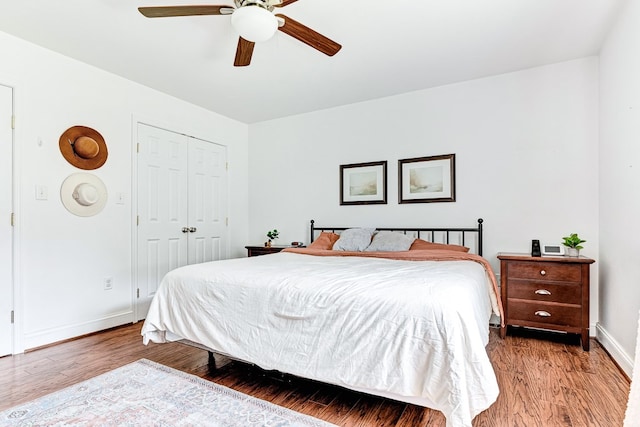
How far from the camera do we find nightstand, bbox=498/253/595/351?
9.07 feet

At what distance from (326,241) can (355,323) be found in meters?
2.27

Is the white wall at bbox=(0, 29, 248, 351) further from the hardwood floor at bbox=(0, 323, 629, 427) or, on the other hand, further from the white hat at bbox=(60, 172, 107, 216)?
the hardwood floor at bbox=(0, 323, 629, 427)

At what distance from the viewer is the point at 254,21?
74.7 inches

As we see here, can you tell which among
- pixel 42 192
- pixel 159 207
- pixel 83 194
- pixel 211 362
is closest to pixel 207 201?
pixel 159 207

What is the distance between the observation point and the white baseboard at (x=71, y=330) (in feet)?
9.27

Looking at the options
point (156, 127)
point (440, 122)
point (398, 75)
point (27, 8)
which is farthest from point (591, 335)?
point (27, 8)

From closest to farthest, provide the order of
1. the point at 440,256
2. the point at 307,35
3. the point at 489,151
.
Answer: the point at 307,35
the point at 440,256
the point at 489,151

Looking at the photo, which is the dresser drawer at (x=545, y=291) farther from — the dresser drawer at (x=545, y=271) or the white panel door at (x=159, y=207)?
the white panel door at (x=159, y=207)

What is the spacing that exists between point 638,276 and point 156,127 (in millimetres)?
4456

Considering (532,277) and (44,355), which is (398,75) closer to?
(532,277)

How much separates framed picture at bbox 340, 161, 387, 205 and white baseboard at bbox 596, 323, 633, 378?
2.29m

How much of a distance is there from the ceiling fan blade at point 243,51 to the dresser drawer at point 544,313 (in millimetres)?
2963

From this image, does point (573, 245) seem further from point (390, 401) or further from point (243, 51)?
point (243, 51)

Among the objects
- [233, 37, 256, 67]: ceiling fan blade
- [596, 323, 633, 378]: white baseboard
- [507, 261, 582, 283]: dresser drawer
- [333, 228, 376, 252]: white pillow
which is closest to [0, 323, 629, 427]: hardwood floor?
[596, 323, 633, 378]: white baseboard
